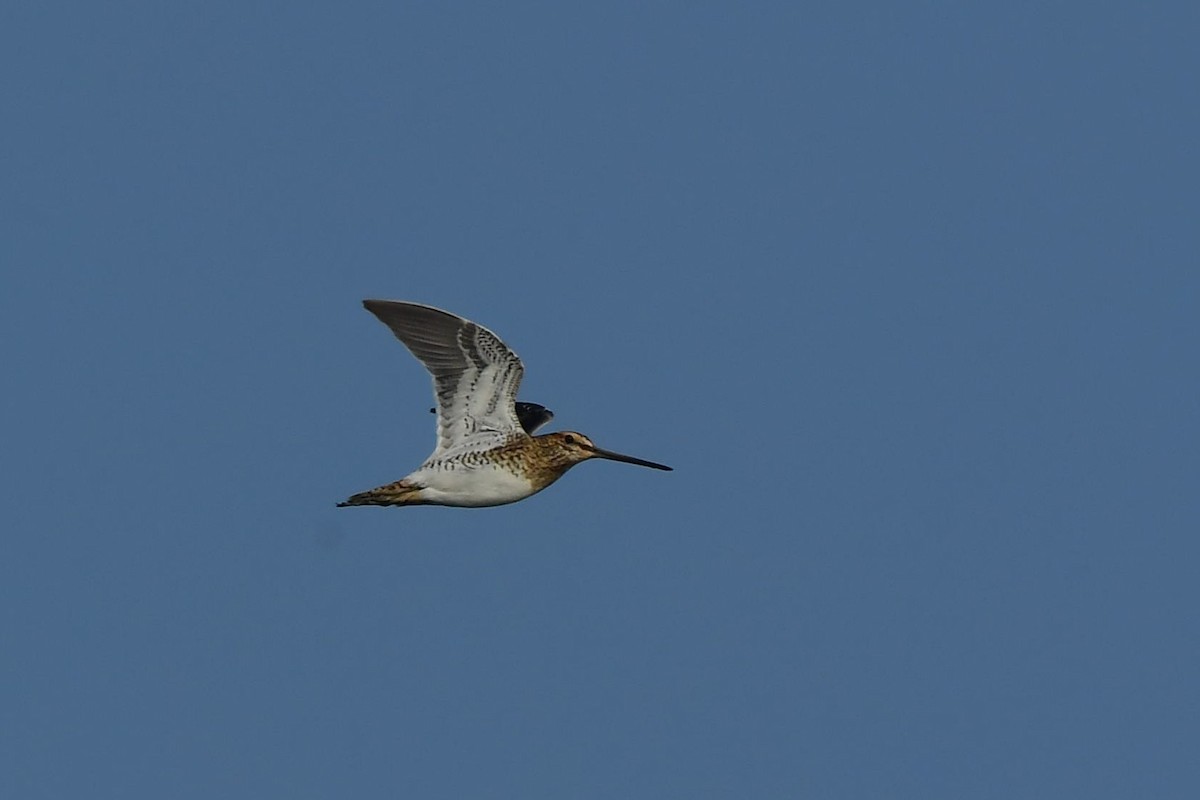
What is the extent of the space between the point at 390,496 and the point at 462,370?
134 centimetres

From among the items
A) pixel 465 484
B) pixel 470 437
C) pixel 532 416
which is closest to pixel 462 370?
pixel 470 437

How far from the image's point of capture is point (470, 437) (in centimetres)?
2008

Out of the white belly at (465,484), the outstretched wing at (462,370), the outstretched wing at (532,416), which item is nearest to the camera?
the outstretched wing at (462,370)

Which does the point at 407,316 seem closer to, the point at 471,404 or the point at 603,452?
the point at 471,404

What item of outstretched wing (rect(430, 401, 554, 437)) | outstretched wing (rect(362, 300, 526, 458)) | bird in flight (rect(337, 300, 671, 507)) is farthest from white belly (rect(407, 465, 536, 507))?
outstretched wing (rect(430, 401, 554, 437))

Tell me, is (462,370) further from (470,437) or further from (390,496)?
(390,496)

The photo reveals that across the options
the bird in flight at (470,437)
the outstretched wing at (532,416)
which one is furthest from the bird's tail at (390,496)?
the outstretched wing at (532,416)

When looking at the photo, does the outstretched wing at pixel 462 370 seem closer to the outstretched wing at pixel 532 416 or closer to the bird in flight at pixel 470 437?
the bird in flight at pixel 470 437

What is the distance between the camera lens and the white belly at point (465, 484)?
19906 millimetres

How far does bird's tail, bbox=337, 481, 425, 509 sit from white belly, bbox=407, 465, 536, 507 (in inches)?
2.9

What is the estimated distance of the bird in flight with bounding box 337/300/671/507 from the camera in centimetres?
1966

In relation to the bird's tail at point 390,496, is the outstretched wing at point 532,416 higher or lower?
higher

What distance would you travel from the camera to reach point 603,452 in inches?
824

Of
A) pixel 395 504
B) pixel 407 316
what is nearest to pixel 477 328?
A: pixel 407 316
